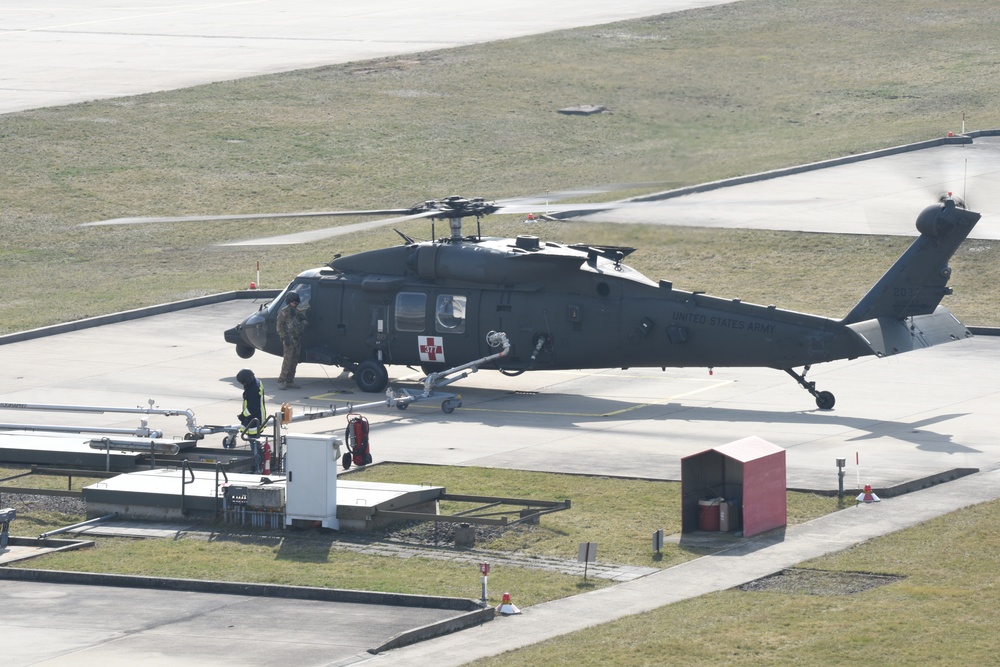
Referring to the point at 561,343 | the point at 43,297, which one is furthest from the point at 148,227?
the point at 561,343

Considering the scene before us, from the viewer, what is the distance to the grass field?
48438 mm

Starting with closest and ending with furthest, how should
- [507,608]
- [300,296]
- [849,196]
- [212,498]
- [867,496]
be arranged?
1. [507,608]
2. [212,498]
3. [867,496]
4. [300,296]
5. [849,196]

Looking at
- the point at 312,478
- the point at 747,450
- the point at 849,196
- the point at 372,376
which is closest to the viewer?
the point at 312,478

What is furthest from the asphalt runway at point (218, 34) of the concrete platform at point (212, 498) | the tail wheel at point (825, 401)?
the concrete platform at point (212, 498)

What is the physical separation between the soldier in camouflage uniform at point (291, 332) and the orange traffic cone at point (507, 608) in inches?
634

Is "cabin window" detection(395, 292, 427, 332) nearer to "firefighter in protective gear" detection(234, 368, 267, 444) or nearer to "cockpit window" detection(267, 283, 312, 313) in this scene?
"cockpit window" detection(267, 283, 312, 313)

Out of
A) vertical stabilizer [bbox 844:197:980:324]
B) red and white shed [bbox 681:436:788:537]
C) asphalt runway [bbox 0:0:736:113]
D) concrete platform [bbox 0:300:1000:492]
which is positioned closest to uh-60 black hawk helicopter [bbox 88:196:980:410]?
vertical stabilizer [bbox 844:197:980:324]

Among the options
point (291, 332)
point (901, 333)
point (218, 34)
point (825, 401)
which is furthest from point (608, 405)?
point (218, 34)

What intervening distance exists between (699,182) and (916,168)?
7195 millimetres

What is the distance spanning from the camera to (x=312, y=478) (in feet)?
84.1

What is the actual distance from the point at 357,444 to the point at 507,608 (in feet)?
27.3

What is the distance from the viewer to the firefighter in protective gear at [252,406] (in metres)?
29.4

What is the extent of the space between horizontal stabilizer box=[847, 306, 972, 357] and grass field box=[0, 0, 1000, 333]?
782cm

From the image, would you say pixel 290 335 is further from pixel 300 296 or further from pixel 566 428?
pixel 566 428
